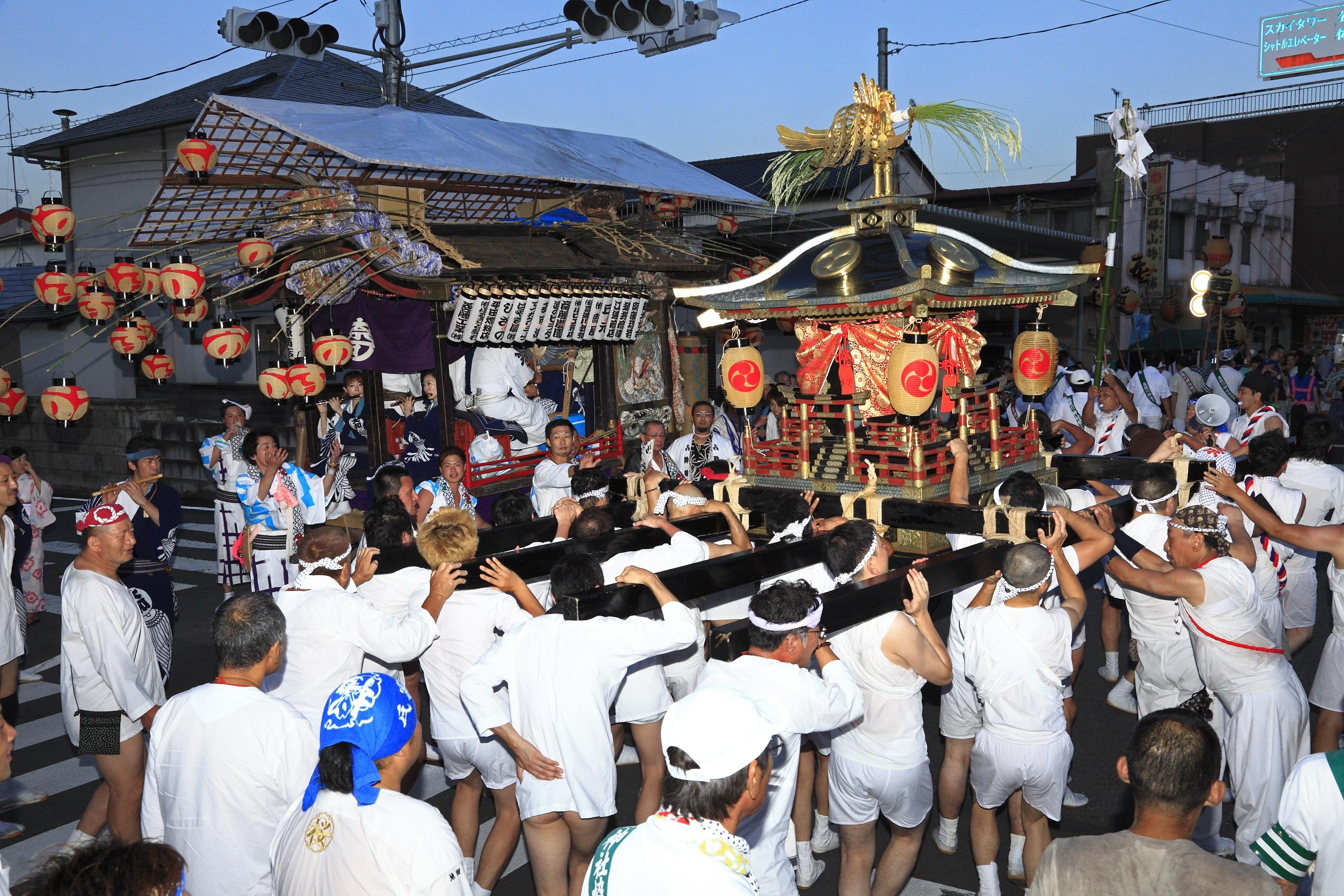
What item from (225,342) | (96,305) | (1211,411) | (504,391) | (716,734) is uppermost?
(96,305)

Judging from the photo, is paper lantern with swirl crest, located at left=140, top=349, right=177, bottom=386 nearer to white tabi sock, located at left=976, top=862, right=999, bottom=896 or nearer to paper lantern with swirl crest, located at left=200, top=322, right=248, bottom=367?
paper lantern with swirl crest, located at left=200, top=322, right=248, bottom=367

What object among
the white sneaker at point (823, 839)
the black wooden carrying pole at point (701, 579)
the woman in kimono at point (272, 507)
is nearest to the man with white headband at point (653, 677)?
the black wooden carrying pole at point (701, 579)

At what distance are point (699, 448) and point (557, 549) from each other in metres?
4.53

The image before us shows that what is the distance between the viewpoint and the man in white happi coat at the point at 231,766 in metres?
3.14

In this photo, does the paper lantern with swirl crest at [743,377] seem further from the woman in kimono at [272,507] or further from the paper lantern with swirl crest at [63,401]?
the paper lantern with swirl crest at [63,401]

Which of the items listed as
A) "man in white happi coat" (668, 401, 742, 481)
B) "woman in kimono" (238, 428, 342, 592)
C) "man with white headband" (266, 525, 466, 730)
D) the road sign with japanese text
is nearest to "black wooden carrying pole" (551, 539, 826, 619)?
"man with white headband" (266, 525, 466, 730)

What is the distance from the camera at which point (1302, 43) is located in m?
26.0

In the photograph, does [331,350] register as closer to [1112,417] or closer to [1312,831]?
[1112,417]

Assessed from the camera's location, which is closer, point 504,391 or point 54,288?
point 54,288

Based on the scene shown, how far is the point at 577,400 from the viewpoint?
11305 mm

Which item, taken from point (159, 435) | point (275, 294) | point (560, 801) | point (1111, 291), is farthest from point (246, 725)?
point (1111, 291)

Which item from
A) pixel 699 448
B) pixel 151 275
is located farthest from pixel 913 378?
pixel 151 275

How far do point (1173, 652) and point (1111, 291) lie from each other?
18210 millimetres

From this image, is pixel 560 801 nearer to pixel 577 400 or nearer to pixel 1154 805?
pixel 1154 805
